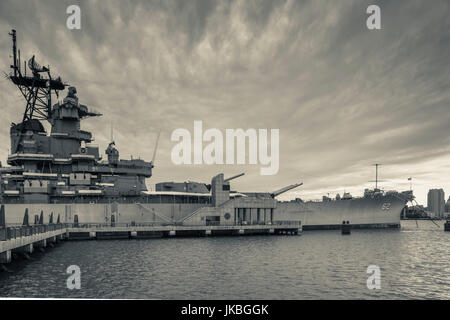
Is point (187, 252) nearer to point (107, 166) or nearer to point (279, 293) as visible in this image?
point (279, 293)

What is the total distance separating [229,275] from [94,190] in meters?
60.6

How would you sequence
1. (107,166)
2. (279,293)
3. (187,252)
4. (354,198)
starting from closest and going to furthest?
(279,293), (187,252), (107,166), (354,198)

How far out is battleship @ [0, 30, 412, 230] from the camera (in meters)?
76.8

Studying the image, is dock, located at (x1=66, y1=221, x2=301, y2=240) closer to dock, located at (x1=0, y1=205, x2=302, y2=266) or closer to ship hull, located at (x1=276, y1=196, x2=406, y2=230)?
dock, located at (x1=0, y1=205, x2=302, y2=266)

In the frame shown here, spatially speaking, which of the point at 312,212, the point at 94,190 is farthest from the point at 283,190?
the point at 94,190

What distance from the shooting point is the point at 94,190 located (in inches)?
3167

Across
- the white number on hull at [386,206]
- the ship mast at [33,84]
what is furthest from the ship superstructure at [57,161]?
the white number on hull at [386,206]

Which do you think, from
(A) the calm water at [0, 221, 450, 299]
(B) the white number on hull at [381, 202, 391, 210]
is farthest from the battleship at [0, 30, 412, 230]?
(A) the calm water at [0, 221, 450, 299]

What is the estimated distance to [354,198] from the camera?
320 ft

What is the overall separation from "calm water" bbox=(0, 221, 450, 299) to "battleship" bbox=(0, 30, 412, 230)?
3151cm

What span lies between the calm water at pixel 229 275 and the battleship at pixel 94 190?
103 ft

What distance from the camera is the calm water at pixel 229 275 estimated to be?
24.9m
